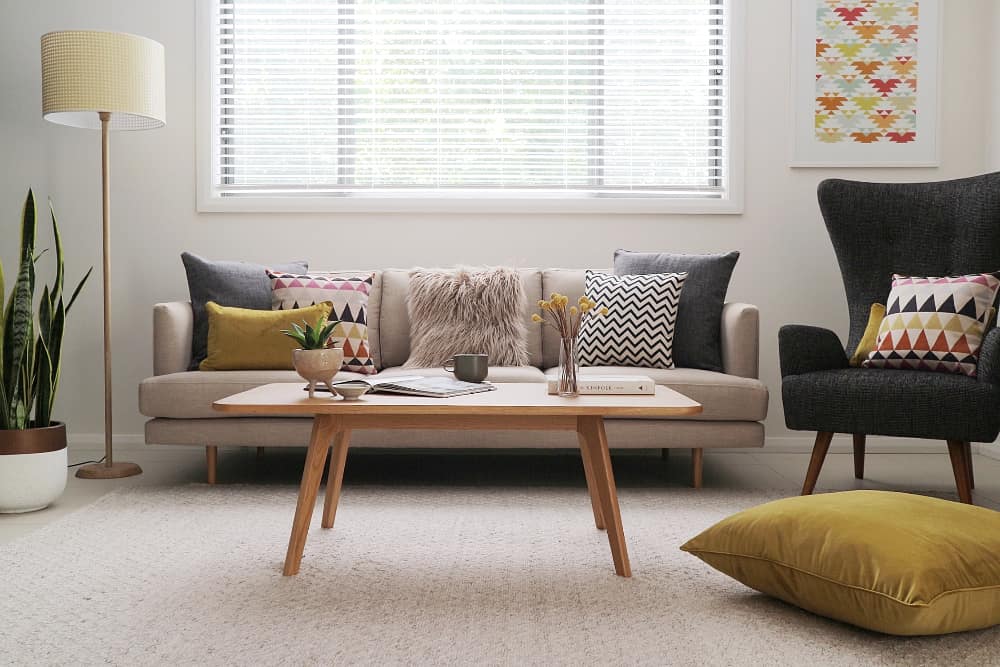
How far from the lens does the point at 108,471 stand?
327 centimetres

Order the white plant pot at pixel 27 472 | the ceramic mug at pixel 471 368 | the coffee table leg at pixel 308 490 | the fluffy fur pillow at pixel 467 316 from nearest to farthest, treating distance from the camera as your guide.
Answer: the coffee table leg at pixel 308 490, the ceramic mug at pixel 471 368, the white plant pot at pixel 27 472, the fluffy fur pillow at pixel 467 316

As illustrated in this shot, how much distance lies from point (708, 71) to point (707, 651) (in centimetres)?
313

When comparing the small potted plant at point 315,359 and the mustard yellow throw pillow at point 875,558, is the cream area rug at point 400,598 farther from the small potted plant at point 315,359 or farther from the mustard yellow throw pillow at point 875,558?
the small potted plant at point 315,359

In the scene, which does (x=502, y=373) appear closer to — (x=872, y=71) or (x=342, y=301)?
(x=342, y=301)

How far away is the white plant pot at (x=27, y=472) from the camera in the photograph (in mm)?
2641

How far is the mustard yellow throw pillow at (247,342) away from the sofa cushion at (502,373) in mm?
371

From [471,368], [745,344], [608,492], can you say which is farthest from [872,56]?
[608,492]

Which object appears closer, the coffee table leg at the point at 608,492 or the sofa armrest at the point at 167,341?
the coffee table leg at the point at 608,492

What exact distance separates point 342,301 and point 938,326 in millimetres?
2149

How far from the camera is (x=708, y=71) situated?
4.08 m

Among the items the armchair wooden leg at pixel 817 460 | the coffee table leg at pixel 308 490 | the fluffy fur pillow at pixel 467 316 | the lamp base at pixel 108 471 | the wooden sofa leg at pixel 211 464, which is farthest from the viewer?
the fluffy fur pillow at pixel 467 316

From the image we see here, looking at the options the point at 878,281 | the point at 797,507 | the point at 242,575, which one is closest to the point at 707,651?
the point at 797,507

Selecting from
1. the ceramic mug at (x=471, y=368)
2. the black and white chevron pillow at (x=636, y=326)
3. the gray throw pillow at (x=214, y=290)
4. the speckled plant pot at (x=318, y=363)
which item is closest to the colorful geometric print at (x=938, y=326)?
the black and white chevron pillow at (x=636, y=326)

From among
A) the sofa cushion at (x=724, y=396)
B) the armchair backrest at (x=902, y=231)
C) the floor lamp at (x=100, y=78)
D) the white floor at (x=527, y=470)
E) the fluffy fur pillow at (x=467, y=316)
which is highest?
the floor lamp at (x=100, y=78)
